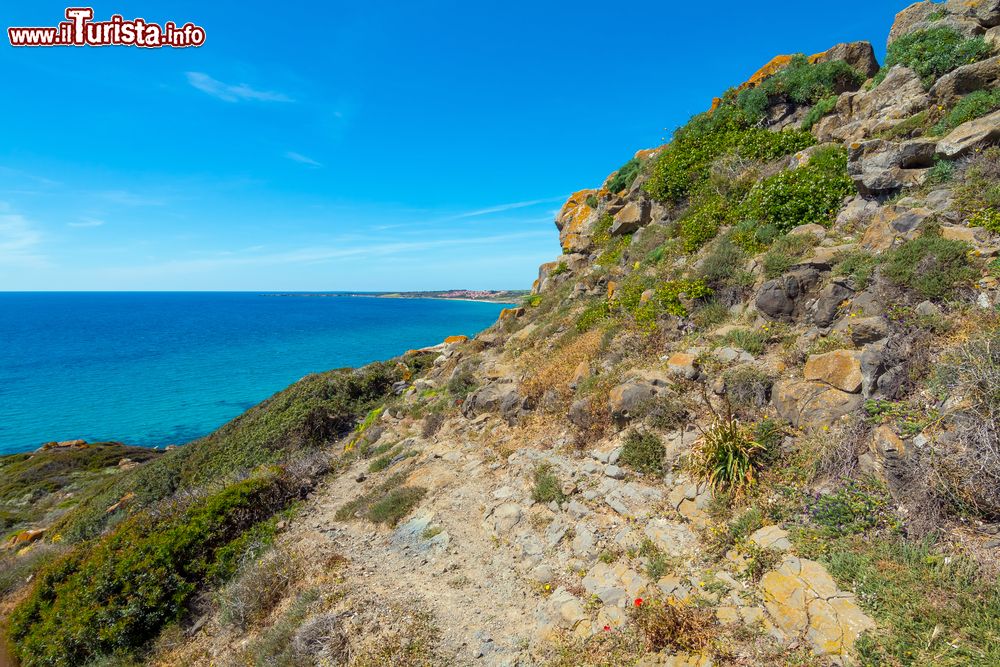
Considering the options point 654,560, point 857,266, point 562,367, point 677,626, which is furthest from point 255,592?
point 857,266

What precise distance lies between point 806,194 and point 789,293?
168 inches

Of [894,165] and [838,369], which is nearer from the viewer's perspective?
[838,369]

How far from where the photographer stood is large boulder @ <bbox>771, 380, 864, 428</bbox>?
6.53m

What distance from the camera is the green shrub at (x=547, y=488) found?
315 inches

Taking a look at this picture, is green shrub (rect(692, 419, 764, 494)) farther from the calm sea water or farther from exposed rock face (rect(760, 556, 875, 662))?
the calm sea water

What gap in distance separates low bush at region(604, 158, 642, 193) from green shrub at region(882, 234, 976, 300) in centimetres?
1551

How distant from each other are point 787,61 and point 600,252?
11.6 meters

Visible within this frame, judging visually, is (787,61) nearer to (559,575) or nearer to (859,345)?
(859,345)

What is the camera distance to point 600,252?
20406 millimetres

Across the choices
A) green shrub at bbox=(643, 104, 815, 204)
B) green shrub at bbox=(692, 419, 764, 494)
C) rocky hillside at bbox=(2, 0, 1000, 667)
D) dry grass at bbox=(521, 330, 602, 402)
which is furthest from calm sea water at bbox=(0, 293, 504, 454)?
green shrub at bbox=(692, 419, 764, 494)

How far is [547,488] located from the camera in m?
8.18

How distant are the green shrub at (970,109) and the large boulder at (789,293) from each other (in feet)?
17.8

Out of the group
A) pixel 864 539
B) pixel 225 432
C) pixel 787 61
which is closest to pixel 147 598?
pixel 864 539

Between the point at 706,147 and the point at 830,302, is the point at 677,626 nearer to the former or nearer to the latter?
the point at 830,302
